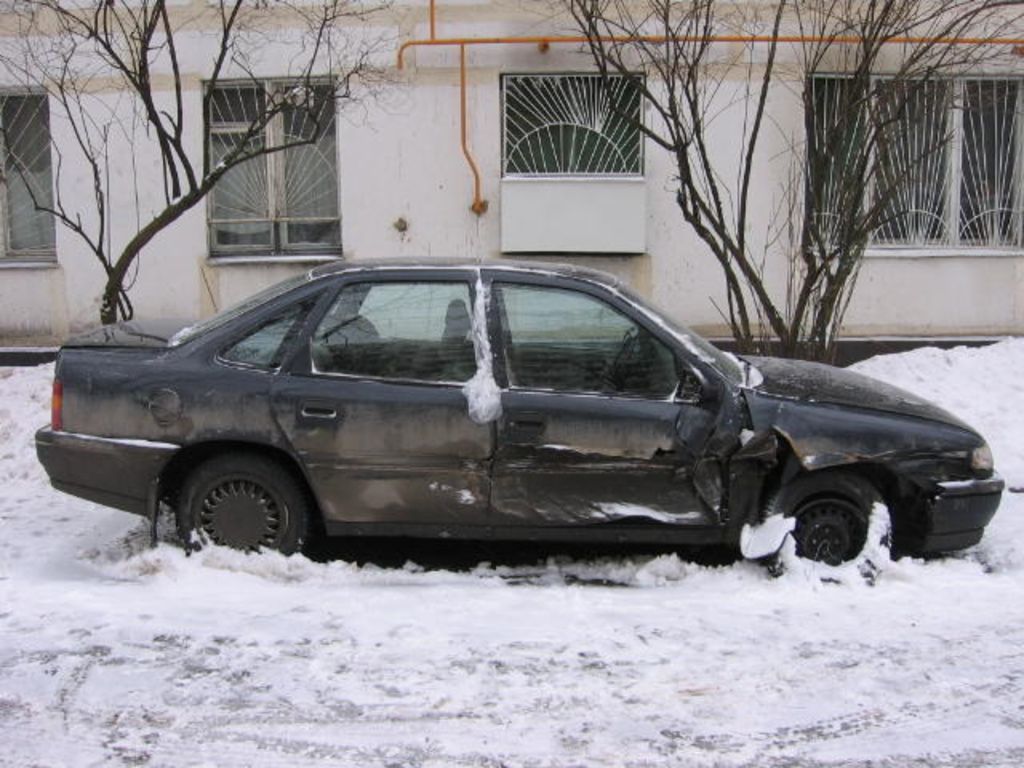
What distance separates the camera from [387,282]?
5066mm

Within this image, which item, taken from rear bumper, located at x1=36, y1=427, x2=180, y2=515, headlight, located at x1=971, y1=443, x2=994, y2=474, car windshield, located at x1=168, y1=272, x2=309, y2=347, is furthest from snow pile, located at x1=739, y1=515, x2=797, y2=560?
rear bumper, located at x1=36, y1=427, x2=180, y2=515

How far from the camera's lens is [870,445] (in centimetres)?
483

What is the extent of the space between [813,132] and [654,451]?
172 inches

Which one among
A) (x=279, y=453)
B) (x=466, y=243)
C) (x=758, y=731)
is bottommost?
(x=758, y=731)

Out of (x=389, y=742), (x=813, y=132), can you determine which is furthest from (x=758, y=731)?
(x=813, y=132)

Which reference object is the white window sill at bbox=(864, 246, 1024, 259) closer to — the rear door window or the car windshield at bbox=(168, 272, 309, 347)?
the car windshield at bbox=(168, 272, 309, 347)

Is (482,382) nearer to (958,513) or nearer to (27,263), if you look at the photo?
(958,513)

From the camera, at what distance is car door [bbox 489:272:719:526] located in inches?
189

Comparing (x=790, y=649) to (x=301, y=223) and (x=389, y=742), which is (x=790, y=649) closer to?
A: (x=389, y=742)

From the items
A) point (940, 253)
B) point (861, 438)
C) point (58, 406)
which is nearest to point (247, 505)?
point (58, 406)

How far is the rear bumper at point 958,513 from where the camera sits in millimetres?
4906

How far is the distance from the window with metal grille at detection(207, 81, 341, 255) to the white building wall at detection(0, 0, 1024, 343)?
0.24 metres

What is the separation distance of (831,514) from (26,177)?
884 centimetres

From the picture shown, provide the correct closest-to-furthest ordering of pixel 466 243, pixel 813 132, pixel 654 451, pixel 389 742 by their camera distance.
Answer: pixel 389 742 → pixel 654 451 → pixel 813 132 → pixel 466 243
